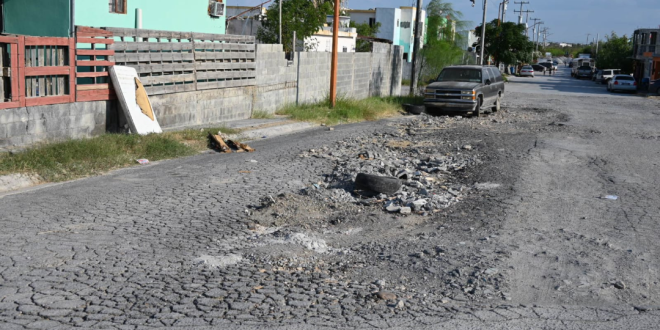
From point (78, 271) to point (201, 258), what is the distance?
1090mm

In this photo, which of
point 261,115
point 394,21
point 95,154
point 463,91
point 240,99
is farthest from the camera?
point 394,21

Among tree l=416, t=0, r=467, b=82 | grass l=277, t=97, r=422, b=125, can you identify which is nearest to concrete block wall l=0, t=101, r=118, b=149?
grass l=277, t=97, r=422, b=125

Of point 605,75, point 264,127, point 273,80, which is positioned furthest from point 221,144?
point 605,75

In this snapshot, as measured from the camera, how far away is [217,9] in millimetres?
22672

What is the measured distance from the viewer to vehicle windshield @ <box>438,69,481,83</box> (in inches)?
969

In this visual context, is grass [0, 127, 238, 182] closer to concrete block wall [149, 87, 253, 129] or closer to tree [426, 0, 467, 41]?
concrete block wall [149, 87, 253, 129]

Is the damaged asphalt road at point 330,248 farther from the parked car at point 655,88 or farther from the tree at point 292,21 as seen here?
the parked car at point 655,88

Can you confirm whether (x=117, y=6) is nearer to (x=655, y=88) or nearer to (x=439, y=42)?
(x=439, y=42)

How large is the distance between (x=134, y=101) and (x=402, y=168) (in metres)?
5.74

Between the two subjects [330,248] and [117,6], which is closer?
[330,248]

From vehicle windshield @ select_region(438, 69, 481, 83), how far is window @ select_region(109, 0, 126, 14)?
38.7 ft

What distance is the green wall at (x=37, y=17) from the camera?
16.6 m

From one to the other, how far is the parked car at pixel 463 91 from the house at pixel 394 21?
47969 millimetres

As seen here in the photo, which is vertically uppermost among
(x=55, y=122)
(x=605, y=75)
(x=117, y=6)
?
(x=117, y=6)
